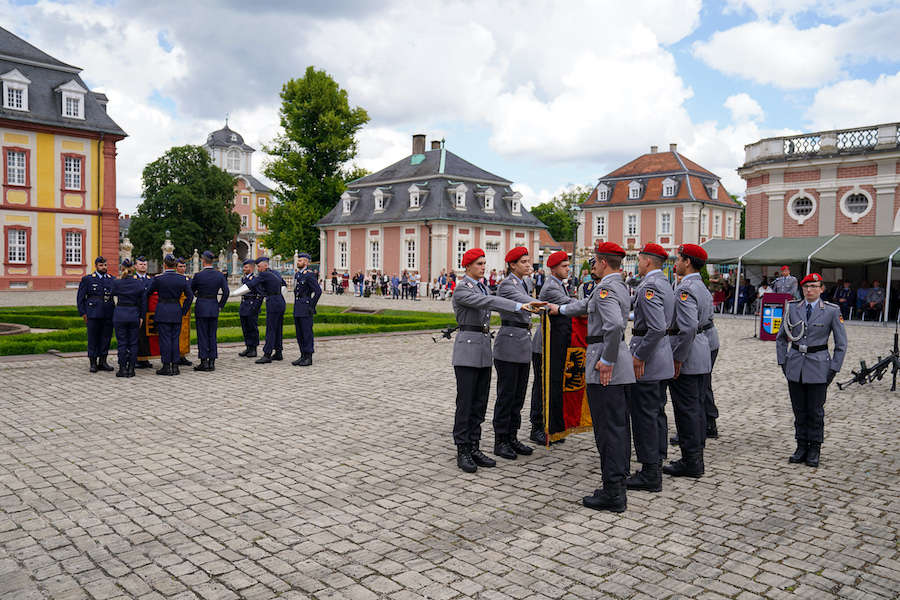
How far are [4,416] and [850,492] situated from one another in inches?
328

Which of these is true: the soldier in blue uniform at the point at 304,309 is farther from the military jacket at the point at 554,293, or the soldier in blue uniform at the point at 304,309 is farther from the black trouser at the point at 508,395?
the black trouser at the point at 508,395

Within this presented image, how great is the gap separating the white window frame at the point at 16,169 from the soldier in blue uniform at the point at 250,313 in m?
29.5

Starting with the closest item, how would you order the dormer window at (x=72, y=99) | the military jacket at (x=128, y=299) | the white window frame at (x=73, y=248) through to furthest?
the military jacket at (x=128, y=299)
the dormer window at (x=72, y=99)
the white window frame at (x=73, y=248)

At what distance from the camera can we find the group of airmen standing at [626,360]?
535cm

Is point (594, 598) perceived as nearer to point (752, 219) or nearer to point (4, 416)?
point (4, 416)

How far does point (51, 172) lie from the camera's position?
37.0 metres

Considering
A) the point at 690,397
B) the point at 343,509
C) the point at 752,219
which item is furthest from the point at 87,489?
the point at 752,219

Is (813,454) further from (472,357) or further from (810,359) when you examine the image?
(472,357)

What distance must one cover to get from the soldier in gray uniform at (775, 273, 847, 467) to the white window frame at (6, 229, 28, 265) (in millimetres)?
38596

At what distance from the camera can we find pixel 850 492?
570 centimetres

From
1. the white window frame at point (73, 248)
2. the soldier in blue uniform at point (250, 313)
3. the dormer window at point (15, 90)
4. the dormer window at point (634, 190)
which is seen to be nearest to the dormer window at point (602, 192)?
the dormer window at point (634, 190)

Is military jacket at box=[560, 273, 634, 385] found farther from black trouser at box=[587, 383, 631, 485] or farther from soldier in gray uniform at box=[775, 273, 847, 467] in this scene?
soldier in gray uniform at box=[775, 273, 847, 467]

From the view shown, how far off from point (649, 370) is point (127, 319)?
26.2ft

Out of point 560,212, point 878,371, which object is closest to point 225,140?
point 560,212
